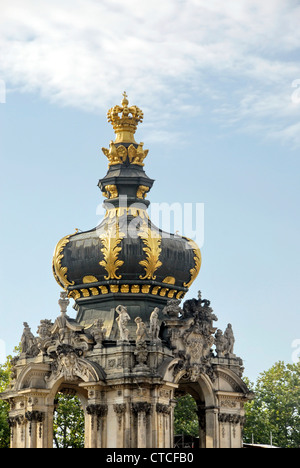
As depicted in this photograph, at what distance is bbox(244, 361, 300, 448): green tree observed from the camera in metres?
78.1

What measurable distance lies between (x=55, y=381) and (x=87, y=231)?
6.55 m

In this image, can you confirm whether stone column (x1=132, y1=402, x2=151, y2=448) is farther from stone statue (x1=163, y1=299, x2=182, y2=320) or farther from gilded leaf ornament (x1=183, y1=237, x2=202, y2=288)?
gilded leaf ornament (x1=183, y1=237, x2=202, y2=288)

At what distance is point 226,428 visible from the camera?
5322cm

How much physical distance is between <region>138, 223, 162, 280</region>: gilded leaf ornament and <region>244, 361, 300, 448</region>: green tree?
86.5 feet

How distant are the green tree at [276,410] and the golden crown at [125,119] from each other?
88.7ft

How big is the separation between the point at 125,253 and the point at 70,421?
2483cm

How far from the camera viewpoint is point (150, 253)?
52375 millimetres

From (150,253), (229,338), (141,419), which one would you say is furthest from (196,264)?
(141,419)

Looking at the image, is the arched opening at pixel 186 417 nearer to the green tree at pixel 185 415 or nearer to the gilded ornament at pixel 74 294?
the green tree at pixel 185 415

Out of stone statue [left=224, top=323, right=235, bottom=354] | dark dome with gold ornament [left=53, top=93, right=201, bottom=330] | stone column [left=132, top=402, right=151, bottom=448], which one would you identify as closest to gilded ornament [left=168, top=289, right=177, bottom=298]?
dark dome with gold ornament [left=53, top=93, right=201, bottom=330]

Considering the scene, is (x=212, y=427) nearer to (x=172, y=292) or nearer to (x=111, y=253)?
(x=172, y=292)

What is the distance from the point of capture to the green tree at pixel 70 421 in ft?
243
